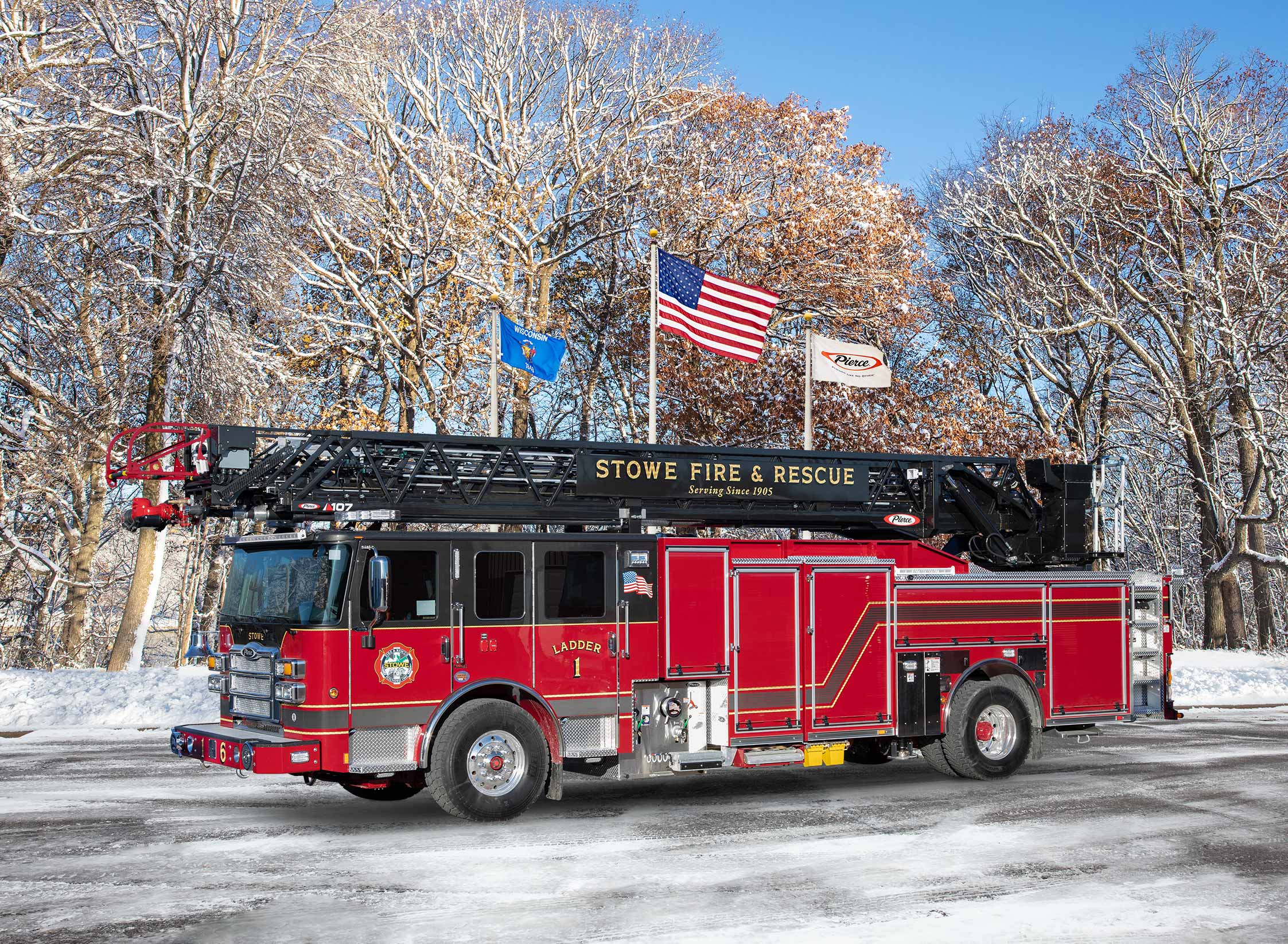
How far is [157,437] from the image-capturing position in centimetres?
2262

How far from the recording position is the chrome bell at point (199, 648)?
443 inches

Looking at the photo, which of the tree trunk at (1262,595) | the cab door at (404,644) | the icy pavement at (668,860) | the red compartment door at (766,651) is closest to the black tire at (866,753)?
the icy pavement at (668,860)

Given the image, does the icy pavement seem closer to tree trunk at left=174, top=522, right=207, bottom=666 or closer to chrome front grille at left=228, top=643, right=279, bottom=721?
chrome front grille at left=228, top=643, right=279, bottom=721

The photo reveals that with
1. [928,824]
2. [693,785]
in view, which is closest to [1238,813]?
[928,824]

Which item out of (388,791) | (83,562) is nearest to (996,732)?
(388,791)

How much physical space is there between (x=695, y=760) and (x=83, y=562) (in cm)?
1999

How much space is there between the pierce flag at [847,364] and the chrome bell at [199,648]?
1428 cm

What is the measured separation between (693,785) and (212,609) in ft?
66.5

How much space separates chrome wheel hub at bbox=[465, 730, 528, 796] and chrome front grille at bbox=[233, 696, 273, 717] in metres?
1.66

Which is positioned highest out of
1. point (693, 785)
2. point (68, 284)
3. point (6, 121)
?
point (6, 121)

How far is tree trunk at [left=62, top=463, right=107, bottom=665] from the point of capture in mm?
26297

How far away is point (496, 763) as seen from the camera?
1043 cm

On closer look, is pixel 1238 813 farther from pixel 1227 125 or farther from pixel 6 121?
pixel 1227 125

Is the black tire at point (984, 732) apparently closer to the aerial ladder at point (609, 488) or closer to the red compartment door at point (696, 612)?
the aerial ladder at point (609, 488)
